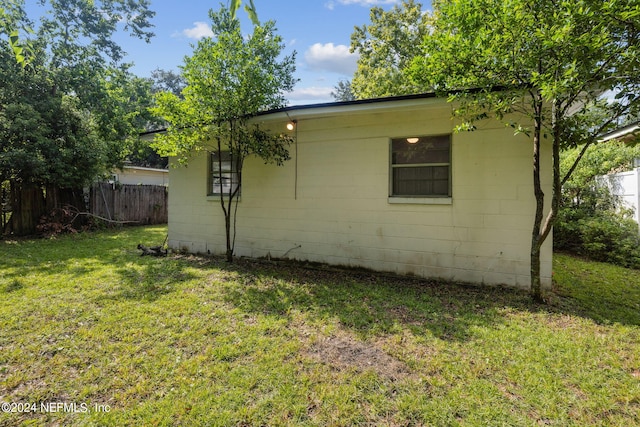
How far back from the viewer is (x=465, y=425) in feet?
6.53

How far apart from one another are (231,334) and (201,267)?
3.14m

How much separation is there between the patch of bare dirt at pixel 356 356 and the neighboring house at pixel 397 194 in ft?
8.42

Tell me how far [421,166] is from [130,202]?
40.3 feet

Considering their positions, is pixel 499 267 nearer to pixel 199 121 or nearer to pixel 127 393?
pixel 127 393

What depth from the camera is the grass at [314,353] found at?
2125 millimetres

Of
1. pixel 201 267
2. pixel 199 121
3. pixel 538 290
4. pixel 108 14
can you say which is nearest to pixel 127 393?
pixel 201 267

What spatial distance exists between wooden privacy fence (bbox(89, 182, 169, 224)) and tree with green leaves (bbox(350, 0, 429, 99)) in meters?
11.7

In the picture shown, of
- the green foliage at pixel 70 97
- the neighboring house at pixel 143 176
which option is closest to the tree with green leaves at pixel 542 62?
the green foliage at pixel 70 97

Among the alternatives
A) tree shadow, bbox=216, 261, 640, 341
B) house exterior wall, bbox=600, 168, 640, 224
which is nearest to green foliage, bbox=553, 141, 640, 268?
house exterior wall, bbox=600, 168, 640, 224

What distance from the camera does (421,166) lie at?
5.25m

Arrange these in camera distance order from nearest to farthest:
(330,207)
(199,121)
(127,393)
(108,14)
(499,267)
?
(127,393) < (499,267) < (199,121) < (330,207) < (108,14)

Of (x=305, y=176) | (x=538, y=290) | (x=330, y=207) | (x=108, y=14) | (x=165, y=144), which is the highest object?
(x=108, y=14)

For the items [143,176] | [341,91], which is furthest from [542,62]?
[341,91]

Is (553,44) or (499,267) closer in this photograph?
(553,44)
